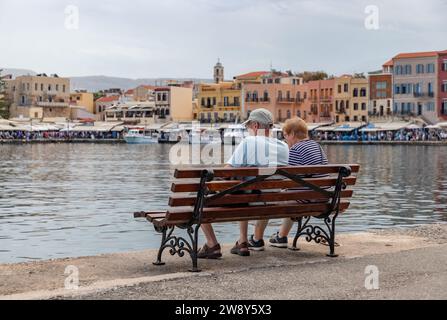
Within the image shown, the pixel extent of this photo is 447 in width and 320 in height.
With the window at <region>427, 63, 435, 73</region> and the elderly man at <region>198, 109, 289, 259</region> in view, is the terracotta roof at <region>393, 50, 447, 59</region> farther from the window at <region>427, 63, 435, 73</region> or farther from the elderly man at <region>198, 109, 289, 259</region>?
the elderly man at <region>198, 109, 289, 259</region>

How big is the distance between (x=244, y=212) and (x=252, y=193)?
0.21 meters

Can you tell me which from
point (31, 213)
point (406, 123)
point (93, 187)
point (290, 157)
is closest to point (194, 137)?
point (406, 123)

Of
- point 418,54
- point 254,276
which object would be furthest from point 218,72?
point 254,276

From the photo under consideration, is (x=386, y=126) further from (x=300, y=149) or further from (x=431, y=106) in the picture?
(x=300, y=149)

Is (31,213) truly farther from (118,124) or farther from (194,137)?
(118,124)

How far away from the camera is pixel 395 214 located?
59.9ft

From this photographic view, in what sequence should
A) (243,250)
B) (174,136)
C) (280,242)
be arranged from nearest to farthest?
(243,250), (280,242), (174,136)

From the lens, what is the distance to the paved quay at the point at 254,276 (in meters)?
5.69

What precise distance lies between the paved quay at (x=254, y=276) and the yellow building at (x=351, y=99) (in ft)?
303

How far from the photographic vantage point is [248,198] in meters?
7.21

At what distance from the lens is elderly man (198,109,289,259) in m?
7.32

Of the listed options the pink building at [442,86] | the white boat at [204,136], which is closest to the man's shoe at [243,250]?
the pink building at [442,86]

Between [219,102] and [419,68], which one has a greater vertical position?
[419,68]

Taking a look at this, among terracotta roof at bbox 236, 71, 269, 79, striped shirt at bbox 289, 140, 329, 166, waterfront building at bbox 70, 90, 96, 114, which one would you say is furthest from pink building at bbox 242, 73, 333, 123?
striped shirt at bbox 289, 140, 329, 166
